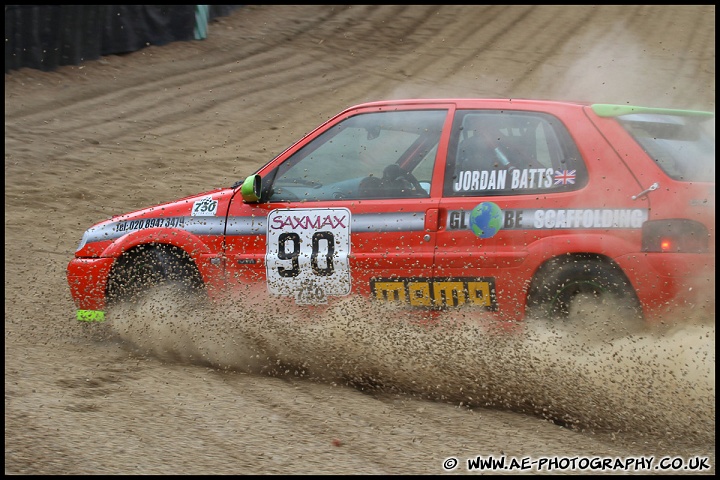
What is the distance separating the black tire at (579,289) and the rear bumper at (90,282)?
2.63 m

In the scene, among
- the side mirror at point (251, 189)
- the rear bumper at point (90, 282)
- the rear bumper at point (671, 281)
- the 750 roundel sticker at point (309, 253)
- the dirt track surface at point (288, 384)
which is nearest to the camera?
the dirt track surface at point (288, 384)

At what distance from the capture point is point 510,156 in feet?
16.3

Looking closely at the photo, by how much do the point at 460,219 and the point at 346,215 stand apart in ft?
2.15

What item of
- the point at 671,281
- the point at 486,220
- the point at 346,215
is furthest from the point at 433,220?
the point at 671,281

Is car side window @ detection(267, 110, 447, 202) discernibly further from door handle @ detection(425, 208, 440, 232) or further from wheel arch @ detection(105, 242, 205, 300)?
wheel arch @ detection(105, 242, 205, 300)

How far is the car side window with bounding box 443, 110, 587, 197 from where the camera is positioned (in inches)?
191

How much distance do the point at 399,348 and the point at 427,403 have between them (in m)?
0.36

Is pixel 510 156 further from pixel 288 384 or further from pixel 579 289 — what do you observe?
pixel 288 384

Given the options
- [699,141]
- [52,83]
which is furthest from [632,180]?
[52,83]

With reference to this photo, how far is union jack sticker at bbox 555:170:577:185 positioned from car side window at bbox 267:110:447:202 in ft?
2.30

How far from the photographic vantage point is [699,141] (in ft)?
15.7

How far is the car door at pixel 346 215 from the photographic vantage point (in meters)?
5.04

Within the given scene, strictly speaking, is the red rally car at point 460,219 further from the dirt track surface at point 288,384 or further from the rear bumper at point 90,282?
the dirt track surface at point 288,384

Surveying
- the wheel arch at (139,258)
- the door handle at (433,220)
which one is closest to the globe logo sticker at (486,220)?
the door handle at (433,220)
